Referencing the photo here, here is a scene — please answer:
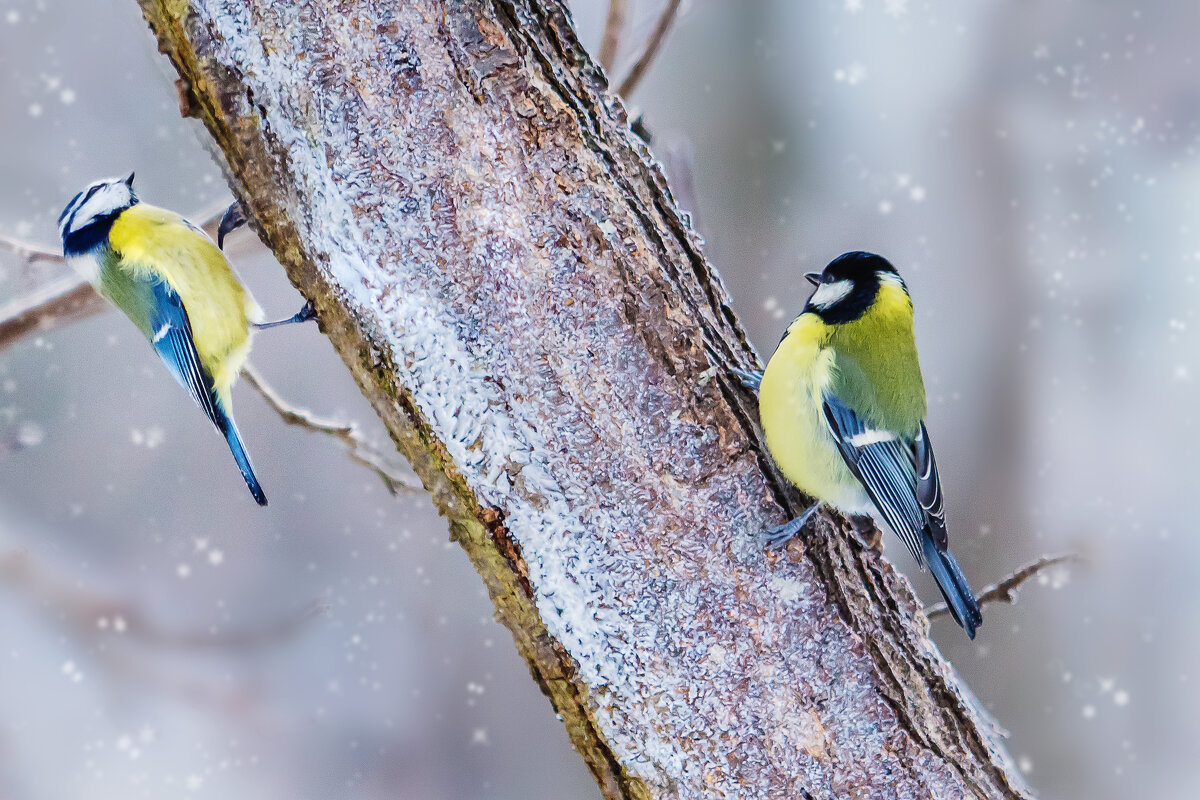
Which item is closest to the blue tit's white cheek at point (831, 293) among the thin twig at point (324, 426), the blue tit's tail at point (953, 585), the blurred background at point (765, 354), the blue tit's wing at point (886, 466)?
the blue tit's wing at point (886, 466)

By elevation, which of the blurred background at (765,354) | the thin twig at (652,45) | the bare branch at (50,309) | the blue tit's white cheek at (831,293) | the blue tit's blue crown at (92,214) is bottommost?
the blurred background at (765,354)

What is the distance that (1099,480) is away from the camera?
244 cm

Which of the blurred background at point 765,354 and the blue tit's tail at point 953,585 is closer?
the blue tit's tail at point 953,585

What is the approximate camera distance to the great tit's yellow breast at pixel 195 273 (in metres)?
1.01

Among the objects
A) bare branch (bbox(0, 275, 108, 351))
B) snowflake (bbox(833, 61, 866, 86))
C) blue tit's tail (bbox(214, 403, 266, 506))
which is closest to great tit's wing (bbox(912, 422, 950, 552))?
blue tit's tail (bbox(214, 403, 266, 506))

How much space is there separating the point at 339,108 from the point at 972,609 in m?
0.77

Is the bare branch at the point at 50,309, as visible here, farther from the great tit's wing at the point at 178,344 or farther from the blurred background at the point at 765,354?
the blurred background at the point at 765,354

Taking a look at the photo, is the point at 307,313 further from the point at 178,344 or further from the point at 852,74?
the point at 852,74

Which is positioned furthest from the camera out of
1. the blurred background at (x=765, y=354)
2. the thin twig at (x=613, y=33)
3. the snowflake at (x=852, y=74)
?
the snowflake at (x=852, y=74)

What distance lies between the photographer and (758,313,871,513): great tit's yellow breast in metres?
0.80

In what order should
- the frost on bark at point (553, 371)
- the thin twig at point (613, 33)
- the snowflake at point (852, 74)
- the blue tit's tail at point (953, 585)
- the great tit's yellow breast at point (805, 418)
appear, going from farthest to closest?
the snowflake at point (852, 74) < the thin twig at point (613, 33) < the blue tit's tail at point (953, 585) < the great tit's yellow breast at point (805, 418) < the frost on bark at point (553, 371)

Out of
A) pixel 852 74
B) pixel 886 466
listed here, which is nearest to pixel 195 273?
pixel 886 466

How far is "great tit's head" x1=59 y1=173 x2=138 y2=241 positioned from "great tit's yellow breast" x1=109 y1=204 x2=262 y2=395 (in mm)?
16

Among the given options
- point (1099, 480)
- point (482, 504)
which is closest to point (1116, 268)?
point (1099, 480)
